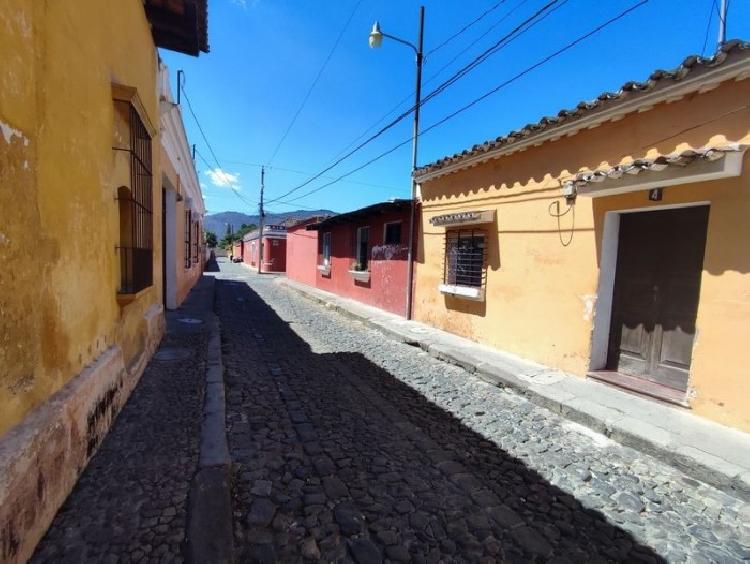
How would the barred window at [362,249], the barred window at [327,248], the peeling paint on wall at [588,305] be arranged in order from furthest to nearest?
the barred window at [327,248], the barred window at [362,249], the peeling paint on wall at [588,305]

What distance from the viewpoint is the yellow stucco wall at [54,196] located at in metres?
1.69

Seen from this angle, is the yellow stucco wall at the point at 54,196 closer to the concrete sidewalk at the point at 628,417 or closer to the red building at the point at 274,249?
the concrete sidewalk at the point at 628,417

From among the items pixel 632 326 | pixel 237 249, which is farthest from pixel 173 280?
pixel 237 249

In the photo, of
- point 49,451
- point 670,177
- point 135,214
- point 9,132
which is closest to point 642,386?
point 670,177

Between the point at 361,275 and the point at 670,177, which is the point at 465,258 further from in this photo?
the point at 361,275

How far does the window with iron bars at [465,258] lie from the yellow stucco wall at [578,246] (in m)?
0.22

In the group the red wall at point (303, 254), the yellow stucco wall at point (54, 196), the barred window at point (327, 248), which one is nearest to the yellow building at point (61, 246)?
the yellow stucco wall at point (54, 196)

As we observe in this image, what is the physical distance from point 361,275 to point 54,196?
9434 mm

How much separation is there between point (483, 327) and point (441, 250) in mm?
1935

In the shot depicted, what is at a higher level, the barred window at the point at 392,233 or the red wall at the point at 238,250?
the barred window at the point at 392,233

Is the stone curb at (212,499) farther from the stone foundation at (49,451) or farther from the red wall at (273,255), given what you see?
→ the red wall at (273,255)

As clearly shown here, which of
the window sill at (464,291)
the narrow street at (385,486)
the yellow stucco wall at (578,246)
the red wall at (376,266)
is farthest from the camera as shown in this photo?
the red wall at (376,266)

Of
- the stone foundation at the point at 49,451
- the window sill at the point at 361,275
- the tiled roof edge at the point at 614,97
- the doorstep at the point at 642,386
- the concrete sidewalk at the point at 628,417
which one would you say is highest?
the tiled roof edge at the point at 614,97

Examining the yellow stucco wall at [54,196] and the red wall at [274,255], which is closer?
the yellow stucco wall at [54,196]
